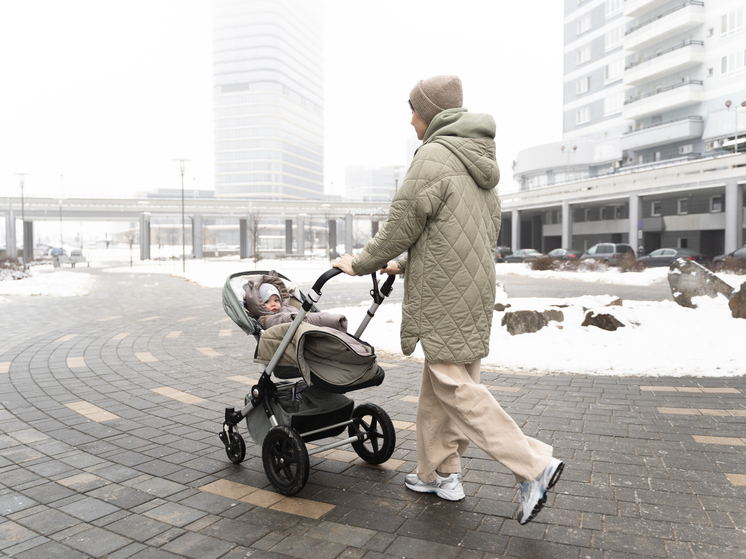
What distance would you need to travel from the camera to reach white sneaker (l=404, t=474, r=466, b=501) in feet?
9.70

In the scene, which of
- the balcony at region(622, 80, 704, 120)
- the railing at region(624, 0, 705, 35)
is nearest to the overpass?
the balcony at region(622, 80, 704, 120)

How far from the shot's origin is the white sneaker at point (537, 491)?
2490 millimetres

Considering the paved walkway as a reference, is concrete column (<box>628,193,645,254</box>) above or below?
above

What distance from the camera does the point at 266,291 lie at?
379cm

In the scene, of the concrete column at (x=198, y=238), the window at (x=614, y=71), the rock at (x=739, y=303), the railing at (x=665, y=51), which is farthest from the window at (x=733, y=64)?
the concrete column at (x=198, y=238)

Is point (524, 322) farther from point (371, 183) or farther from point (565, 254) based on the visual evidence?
point (371, 183)

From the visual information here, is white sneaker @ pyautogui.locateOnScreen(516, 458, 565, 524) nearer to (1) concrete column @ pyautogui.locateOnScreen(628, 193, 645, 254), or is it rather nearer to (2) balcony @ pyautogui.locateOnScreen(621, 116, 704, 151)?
(1) concrete column @ pyautogui.locateOnScreen(628, 193, 645, 254)

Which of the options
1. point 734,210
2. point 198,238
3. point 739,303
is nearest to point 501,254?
point 734,210

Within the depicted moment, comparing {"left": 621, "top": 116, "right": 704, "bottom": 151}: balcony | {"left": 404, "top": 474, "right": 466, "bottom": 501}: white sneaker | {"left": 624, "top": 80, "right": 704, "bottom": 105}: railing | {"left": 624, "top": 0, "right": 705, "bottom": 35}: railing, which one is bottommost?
{"left": 404, "top": 474, "right": 466, "bottom": 501}: white sneaker

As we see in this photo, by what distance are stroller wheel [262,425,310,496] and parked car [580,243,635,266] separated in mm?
28396

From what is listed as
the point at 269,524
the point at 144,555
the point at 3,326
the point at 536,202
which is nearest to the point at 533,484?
the point at 269,524

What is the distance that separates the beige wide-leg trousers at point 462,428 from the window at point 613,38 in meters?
59.5

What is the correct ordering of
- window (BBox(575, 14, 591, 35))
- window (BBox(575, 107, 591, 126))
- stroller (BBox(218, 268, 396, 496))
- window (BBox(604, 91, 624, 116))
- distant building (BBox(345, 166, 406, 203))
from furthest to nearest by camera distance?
distant building (BBox(345, 166, 406, 203)), window (BBox(575, 107, 591, 126)), window (BBox(575, 14, 591, 35)), window (BBox(604, 91, 624, 116)), stroller (BBox(218, 268, 396, 496))

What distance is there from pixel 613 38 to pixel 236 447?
60.8 metres
